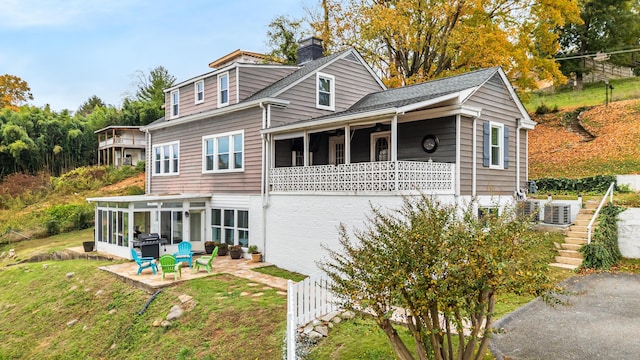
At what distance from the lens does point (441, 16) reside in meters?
23.8

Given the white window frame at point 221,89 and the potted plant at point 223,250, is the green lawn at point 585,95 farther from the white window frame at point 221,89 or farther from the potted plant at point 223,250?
the potted plant at point 223,250

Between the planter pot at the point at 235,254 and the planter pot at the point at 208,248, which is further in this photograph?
the planter pot at the point at 208,248

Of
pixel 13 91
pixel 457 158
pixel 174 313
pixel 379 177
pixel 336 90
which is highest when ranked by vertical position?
pixel 13 91

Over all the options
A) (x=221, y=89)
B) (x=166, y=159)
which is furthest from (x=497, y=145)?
(x=166, y=159)

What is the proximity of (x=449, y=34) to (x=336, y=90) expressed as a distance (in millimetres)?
10625

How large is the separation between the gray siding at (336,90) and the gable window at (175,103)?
7.47 meters

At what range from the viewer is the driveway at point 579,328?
6.65 m

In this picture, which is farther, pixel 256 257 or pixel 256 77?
pixel 256 77

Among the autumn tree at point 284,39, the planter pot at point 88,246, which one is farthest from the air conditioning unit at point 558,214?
the autumn tree at point 284,39

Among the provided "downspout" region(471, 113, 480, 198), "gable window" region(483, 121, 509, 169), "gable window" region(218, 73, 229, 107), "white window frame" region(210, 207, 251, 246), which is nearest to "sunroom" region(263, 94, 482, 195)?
"downspout" region(471, 113, 480, 198)

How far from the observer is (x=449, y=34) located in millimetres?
23891

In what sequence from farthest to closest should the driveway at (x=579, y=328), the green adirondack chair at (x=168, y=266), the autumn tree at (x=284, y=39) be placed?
the autumn tree at (x=284, y=39) → the green adirondack chair at (x=168, y=266) → the driveway at (x=579, y=328)

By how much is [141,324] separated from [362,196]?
21.2 ft

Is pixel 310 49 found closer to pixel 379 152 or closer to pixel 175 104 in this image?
pixel 175 104
